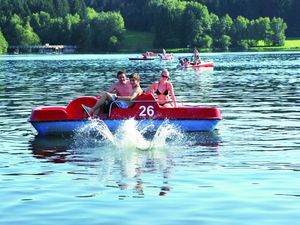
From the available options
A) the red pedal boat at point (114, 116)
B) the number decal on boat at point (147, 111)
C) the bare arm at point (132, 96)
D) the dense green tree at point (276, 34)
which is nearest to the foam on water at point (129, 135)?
the red pedal boat at point (114, 116)

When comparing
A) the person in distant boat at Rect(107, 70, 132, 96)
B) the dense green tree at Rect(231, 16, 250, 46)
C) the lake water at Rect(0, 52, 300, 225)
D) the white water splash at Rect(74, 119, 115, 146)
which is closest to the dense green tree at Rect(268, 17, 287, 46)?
the dense green tree at Rect(231, 16, 250, 46)

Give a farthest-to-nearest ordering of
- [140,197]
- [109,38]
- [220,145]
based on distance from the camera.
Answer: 1. [109,38]
2. [220,145]
3. [140,197]

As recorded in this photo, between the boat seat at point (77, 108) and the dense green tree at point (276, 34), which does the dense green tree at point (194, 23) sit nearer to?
the dense green tree at point (276, 34)

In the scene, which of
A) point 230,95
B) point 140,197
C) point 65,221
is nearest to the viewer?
point 65,221

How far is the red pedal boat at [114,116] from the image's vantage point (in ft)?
67.4

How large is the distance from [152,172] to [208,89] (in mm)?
26139

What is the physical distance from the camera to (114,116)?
2058cm

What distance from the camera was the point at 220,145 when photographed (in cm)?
1878

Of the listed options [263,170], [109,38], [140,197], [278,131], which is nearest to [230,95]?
[278,131]

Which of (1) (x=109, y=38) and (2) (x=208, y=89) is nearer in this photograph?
(2) (x=208, y=89)

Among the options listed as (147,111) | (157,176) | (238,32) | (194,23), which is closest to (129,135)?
(147,111)

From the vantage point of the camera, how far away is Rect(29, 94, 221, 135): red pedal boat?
20531 mm

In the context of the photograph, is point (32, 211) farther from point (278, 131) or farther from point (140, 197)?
point (278, 131)

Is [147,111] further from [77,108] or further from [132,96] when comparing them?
[77,108]
